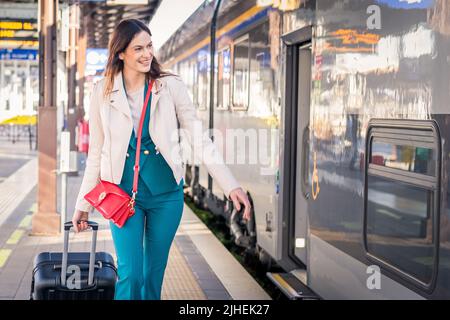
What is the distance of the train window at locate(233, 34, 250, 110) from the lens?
950 centimetres

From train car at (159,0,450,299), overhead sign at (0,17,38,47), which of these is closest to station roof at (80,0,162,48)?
overhead sign at (0,17,38,47)

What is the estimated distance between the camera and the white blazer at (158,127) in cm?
473

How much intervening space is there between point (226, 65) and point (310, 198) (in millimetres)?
4576

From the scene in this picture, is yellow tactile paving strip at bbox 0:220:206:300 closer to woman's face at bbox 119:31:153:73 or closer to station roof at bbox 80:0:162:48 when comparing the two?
woman's face at bbox 119:31:153:73

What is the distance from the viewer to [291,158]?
→ 774 centimetres

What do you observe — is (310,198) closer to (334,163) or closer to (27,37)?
(334,163)

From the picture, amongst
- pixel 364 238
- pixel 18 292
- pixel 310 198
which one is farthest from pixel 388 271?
pixel 18 292

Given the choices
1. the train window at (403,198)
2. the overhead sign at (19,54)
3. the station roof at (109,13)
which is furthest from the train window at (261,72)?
the overhead sign at (19,54)

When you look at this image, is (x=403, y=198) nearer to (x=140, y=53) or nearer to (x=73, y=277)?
(x=140, y=53)

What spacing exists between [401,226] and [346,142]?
3.57ft

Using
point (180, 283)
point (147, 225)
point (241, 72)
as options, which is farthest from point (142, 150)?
point (241, 72)

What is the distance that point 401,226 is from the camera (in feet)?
15.8

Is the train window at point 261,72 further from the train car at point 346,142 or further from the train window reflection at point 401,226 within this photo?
the train window reflection at point 401,226

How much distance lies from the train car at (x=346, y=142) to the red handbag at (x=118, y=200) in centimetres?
125
